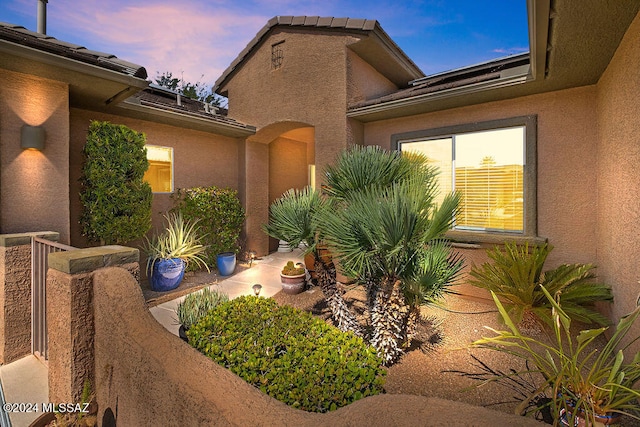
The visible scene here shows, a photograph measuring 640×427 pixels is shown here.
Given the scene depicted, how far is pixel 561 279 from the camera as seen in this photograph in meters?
4.70

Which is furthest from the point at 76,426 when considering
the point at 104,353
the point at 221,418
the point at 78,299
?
the point at 221,418

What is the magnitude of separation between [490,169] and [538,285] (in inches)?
98.5

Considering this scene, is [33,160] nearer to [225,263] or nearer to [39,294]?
[39,294]

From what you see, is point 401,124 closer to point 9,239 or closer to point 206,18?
point 9,239

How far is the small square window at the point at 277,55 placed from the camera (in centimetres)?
868

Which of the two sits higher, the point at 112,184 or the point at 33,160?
the point at 33,160

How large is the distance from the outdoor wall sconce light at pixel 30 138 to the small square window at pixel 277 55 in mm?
5993

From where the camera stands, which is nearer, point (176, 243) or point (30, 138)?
point (30, 138)

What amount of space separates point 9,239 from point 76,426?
8.81 ft

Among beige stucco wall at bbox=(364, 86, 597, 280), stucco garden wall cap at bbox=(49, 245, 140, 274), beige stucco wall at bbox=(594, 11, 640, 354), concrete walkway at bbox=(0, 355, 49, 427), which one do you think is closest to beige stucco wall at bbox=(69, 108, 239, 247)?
concrete walkway at bbox=(0, 355, 49, 427)

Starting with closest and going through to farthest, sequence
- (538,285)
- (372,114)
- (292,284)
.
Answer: (538,285) → (292,284) → (372,114)

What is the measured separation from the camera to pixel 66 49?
4586 millimetres

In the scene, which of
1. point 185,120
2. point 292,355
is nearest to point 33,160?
point 185,120

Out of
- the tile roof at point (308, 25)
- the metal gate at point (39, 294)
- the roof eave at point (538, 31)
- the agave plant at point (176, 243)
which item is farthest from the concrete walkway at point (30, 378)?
the tile roof at point (308, 25)
